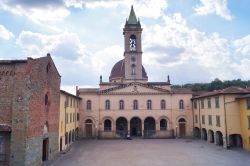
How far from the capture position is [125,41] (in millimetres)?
55250

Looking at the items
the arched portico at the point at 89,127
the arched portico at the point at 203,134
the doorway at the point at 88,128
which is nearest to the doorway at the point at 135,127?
the arched portico at the point at 89,127

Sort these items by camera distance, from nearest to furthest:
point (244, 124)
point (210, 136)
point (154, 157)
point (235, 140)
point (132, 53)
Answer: point (154, 157)
point (244, 124)
point (235, 140)
point (210, 136)
point (132, 53)

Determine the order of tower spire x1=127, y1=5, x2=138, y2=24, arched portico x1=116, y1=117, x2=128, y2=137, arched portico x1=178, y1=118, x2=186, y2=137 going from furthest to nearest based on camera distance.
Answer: tower spire x1=127, y1=5, x2=138, y2=24, arched portico x1=116, y1=117, x2=128, y2=137, arched portico x1=178, y1=118, x2=186, y2=137

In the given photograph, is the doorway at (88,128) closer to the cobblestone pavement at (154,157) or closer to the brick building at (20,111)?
the cobblestone pavement at (154,157)

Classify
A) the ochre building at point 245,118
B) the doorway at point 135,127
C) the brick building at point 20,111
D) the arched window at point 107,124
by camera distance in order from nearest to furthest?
the brick building at point 20,111
the ochre building at point 245,118
the arched window at point 107,124
the doorway at point 135,127

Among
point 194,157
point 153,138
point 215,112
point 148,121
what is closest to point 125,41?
point 148,121

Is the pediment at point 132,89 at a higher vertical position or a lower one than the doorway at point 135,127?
higher

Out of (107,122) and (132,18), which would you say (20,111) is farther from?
(132,18)

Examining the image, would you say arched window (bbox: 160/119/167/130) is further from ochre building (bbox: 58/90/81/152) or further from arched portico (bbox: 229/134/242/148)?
ochre building (bbox: 58/90/81/152)

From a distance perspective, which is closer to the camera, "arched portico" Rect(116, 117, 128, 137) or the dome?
"arched portico" Rect(116, 117, 128, 137)

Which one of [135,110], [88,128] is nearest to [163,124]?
[135,110]

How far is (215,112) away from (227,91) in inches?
162

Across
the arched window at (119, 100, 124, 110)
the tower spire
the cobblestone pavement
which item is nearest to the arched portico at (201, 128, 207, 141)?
the cobblestone pavement

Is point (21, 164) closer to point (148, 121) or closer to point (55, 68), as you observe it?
point (55, 68)
